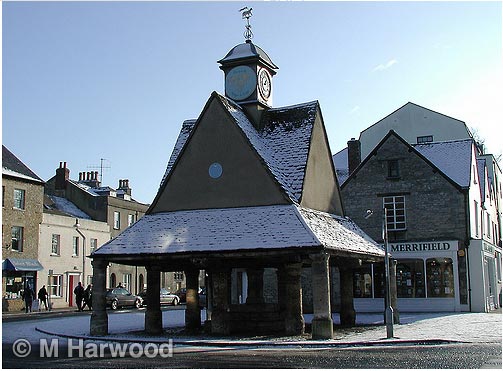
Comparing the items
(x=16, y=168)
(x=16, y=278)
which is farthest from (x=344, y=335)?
(x=16, y=168)

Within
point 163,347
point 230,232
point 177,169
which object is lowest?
point 163,347

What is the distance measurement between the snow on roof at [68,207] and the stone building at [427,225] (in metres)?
25.4

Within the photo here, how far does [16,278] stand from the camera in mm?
41906

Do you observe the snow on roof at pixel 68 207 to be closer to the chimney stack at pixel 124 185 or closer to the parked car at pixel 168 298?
the parked car at pixel 168 298

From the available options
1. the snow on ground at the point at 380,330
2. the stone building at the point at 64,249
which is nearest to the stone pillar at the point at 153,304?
the snow on ground at the point at 380,330

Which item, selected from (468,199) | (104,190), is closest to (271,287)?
(468,199)

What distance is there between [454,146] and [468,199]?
462cm

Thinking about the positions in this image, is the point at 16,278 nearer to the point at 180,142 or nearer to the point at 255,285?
the point at 180,142

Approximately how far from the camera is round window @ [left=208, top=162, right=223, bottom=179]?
22047 mm

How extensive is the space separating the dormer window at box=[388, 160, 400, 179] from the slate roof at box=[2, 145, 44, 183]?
23347mm

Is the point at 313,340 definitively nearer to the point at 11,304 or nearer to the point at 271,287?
the point at 271,287

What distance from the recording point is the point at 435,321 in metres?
25.8

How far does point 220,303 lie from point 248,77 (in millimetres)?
9051

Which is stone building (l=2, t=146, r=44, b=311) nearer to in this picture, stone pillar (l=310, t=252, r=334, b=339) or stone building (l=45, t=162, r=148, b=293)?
stone building (l=45, t=162, r=148, b=293)
